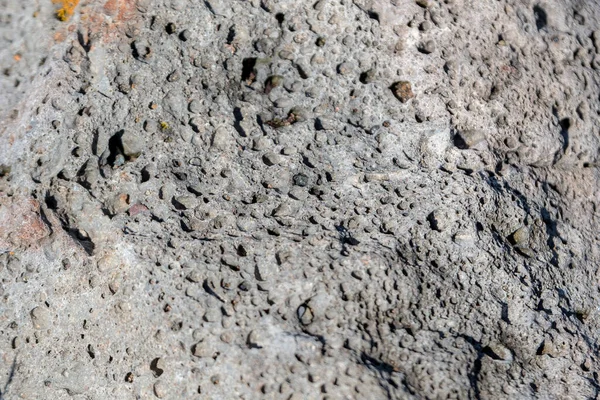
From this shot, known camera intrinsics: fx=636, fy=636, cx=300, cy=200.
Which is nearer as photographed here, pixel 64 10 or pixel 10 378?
pixel 10 378

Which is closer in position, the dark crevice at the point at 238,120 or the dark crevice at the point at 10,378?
the dark crevice at the point at 10,378

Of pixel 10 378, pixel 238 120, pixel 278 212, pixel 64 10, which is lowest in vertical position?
pixel 10 378

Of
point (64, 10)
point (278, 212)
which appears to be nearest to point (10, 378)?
point (278, 212)

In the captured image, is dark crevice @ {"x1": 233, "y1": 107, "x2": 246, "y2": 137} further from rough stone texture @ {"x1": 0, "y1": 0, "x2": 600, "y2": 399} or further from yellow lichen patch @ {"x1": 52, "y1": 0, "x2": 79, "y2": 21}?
yellow lichen patch @ {"x1": 52, "y1": 0, "x2": 79, "y2": 21}

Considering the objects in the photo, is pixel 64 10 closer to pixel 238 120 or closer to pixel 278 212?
pixel 238 120

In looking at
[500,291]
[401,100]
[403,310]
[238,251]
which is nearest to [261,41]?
[401,100]

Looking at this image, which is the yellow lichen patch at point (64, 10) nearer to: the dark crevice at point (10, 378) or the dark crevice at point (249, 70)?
the dark crevice at point (249, 70)

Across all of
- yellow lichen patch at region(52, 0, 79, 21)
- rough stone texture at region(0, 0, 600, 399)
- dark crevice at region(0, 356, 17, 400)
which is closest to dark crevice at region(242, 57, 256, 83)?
rough stone texture at region(0, 0, 600, 399)

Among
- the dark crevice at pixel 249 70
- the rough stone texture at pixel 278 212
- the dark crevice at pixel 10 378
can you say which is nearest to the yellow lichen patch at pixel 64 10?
the rough stone texture at pixel 278 212
